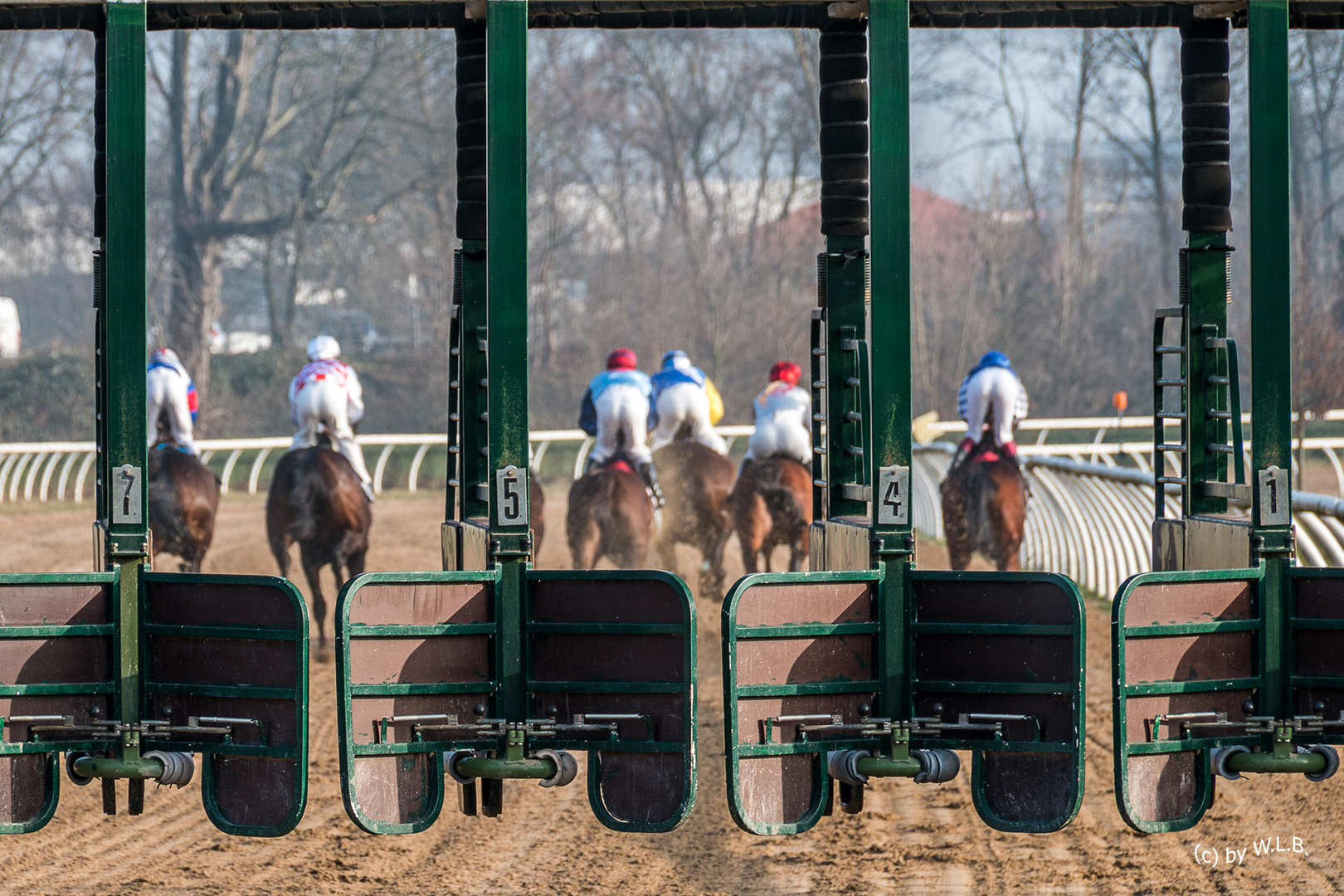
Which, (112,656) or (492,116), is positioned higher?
(492,116)

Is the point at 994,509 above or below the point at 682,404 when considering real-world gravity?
below

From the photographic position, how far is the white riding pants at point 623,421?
29.7 ft

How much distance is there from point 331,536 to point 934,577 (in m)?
5.46

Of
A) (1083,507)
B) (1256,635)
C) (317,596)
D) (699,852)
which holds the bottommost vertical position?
(699,852)

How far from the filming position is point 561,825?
536 cm

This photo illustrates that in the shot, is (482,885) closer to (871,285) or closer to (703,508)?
(871,285)

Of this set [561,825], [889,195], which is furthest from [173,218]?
[889,195]

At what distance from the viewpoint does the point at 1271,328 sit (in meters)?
3.68

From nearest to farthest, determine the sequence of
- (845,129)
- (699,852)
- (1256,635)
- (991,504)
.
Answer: (1256,635)
(845,129)
(699,852)
(991,504)

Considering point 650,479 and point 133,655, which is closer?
point 133,655

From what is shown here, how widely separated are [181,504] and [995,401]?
4.85 meters

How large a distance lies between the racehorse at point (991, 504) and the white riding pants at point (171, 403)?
4.71m

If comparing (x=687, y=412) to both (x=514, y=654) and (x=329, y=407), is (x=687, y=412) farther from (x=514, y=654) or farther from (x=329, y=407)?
(x=514, y=654)

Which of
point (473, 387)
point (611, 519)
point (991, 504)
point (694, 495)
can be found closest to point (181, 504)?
point (611, 519)
